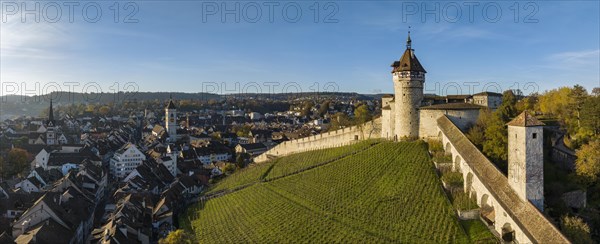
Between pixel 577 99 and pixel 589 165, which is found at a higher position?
pixel 577 99

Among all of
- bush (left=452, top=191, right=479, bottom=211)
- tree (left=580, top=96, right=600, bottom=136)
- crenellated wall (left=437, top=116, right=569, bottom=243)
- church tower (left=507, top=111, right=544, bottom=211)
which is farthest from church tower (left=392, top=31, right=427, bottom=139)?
church tower (left=507, top=111, right=544, bottom=211)

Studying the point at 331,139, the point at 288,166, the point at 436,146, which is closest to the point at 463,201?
the point at 436,146

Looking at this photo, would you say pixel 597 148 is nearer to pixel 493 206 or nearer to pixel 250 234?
pixel 493 206

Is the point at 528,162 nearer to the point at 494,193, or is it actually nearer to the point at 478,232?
the point at 494,193

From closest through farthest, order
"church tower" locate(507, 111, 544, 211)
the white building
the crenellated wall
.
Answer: the crenellated wall < "church tower" locate(507, 111, 544, 211) < the white building

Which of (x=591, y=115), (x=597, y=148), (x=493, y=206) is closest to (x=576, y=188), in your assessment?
(x=597, y=148)

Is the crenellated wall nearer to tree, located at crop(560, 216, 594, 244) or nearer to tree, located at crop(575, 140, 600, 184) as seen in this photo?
tree, located at crop(560, 216, 594, 244)

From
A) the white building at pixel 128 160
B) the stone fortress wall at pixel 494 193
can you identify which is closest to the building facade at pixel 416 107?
the stone fortress wall at pixel 494 193
